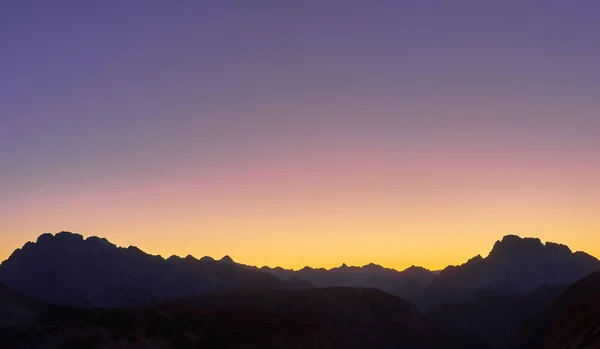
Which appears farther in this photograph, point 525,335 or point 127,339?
point 525,335

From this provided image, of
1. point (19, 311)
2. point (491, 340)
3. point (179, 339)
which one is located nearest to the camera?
point (179, 339)

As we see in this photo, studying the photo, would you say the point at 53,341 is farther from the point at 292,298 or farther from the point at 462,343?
the point at 462,343

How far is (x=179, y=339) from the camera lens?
86.1 meters

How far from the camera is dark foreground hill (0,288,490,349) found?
3059 inches

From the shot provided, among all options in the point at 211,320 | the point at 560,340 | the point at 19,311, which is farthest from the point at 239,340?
the point at 560,340

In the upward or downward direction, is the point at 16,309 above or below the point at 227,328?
above

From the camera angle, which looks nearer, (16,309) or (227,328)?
(227,328)

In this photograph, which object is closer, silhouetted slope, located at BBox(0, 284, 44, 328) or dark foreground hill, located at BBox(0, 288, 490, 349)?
dark foreground hill, located at BBox(0, 288, 490, 349)

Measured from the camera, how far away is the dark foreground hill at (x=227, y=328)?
7769cm

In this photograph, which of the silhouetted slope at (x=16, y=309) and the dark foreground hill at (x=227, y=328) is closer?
the dark foreground hill at (x=227, y=328)

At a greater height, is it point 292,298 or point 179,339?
point 292,298

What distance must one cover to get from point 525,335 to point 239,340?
88670 millimetres

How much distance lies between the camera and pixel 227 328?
93812mm

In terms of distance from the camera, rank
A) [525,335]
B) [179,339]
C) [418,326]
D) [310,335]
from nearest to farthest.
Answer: [179,339], [310,335], [525,335], [418,326]
